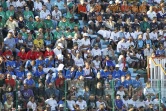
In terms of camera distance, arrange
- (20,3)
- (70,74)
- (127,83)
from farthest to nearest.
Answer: (20,3) → (70,74) → (127,83)

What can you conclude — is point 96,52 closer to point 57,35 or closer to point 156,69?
point 57,35

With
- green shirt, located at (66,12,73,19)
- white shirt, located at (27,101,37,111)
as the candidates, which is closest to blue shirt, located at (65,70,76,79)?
white shirt, located at (27,101,37,111)

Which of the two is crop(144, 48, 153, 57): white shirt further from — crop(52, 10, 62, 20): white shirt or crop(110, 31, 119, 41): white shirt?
crop(52, 10, 62, 20): white shirt

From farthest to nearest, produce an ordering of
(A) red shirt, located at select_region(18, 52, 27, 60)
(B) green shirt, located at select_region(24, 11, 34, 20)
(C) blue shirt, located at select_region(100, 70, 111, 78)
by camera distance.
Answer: (B) green shirt, located at select_region(24, 11, 34, 20) → (C) blue shirt, located at select_region(100, 70, 111, 78) → (A) red shirt, located at select_region(18, 52, 27, 60)

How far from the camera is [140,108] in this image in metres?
31.7

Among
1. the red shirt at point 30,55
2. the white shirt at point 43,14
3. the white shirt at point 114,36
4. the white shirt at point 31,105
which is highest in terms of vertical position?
the white shirt at point 43,14

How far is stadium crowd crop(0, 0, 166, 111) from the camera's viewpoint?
3102cm

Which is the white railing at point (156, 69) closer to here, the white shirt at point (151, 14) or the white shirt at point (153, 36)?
the white shirt at point (153, 36)

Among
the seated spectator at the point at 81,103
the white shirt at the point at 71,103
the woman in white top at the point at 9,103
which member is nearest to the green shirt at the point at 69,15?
the white shirt at the point at 71,103

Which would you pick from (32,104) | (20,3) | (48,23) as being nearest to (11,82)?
(32,104)

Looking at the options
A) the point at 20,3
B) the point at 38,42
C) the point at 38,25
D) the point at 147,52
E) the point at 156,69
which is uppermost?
the point at 20,3

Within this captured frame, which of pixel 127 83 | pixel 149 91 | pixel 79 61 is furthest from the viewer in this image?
pixel 79 61

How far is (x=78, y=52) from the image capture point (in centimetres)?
3456

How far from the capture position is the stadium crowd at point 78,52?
3102cm
